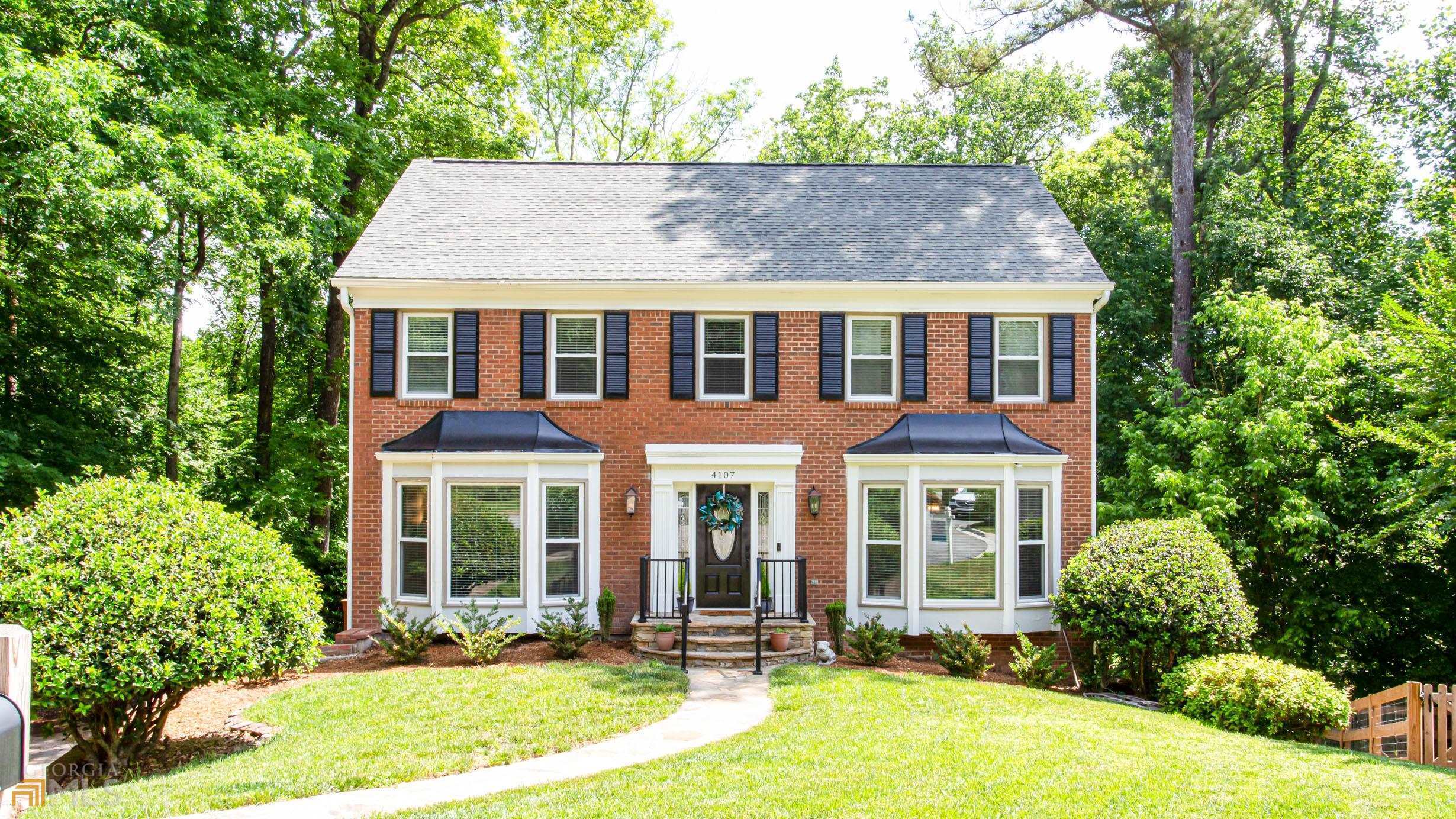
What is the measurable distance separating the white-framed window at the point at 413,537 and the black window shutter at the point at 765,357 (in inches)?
214

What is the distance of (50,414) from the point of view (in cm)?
1603

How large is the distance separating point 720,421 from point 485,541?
4089 mm

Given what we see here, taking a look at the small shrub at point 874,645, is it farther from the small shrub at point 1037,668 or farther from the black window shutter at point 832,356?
the black window shutter at point 832,356

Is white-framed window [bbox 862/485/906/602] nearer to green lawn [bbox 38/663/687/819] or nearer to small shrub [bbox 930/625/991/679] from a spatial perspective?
small shrub [bbox 930/625/991/679]

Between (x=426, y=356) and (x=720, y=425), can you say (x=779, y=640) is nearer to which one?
(x=720, y=425)

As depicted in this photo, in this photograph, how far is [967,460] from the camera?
13.8m

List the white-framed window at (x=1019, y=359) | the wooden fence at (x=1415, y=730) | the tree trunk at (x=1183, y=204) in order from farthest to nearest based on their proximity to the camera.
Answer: the tree trunk at (x=1183, y=204)
the white-framed window at (x=1019, y=359)
the wooden fence at (x=1415, y=730)

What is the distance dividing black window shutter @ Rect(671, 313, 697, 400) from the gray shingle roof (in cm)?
71

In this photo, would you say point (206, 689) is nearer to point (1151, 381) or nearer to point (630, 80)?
point (1151, 381)

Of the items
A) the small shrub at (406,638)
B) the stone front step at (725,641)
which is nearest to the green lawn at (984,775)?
the stone front step at (725,641)

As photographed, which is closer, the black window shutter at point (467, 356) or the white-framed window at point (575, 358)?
the black window shutter at point (467, 356)

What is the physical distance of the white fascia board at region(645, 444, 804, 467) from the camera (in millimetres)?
14156

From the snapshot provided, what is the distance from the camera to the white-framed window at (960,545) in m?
14.0

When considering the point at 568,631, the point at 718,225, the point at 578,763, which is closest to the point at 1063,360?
the point at 718,225
